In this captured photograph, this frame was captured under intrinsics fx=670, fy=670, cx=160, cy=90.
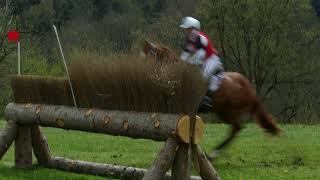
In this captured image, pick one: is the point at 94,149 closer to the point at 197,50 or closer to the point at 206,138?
the point at 206,138

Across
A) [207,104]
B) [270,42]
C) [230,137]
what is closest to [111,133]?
[207,104]

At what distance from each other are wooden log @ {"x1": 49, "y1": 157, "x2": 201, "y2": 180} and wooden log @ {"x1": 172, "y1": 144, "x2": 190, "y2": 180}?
0.92 m

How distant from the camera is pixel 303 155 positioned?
13469mm

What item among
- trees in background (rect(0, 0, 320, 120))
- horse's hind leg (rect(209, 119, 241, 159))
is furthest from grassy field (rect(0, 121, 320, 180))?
trees in background (rect(0, 0, 320, 120))

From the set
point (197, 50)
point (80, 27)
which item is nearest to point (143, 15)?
point (80, 27)

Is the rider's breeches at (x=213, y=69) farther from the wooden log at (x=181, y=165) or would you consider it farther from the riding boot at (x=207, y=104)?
the wooden log at (x=181, y=165)

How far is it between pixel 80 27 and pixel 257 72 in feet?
50.0

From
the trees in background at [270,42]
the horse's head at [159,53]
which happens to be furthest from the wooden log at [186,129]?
the trees in background at [270,42]

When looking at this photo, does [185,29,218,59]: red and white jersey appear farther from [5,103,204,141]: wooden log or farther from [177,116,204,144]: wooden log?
[177,116,204,144]: wooden log

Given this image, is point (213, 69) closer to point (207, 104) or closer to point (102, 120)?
point (207, 104)

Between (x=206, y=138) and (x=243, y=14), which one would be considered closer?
(x=206, y=138)

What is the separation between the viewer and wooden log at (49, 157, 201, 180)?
9734mm

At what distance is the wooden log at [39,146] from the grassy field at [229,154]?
0.80 ft

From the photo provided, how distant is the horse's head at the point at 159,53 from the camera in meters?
8.56
